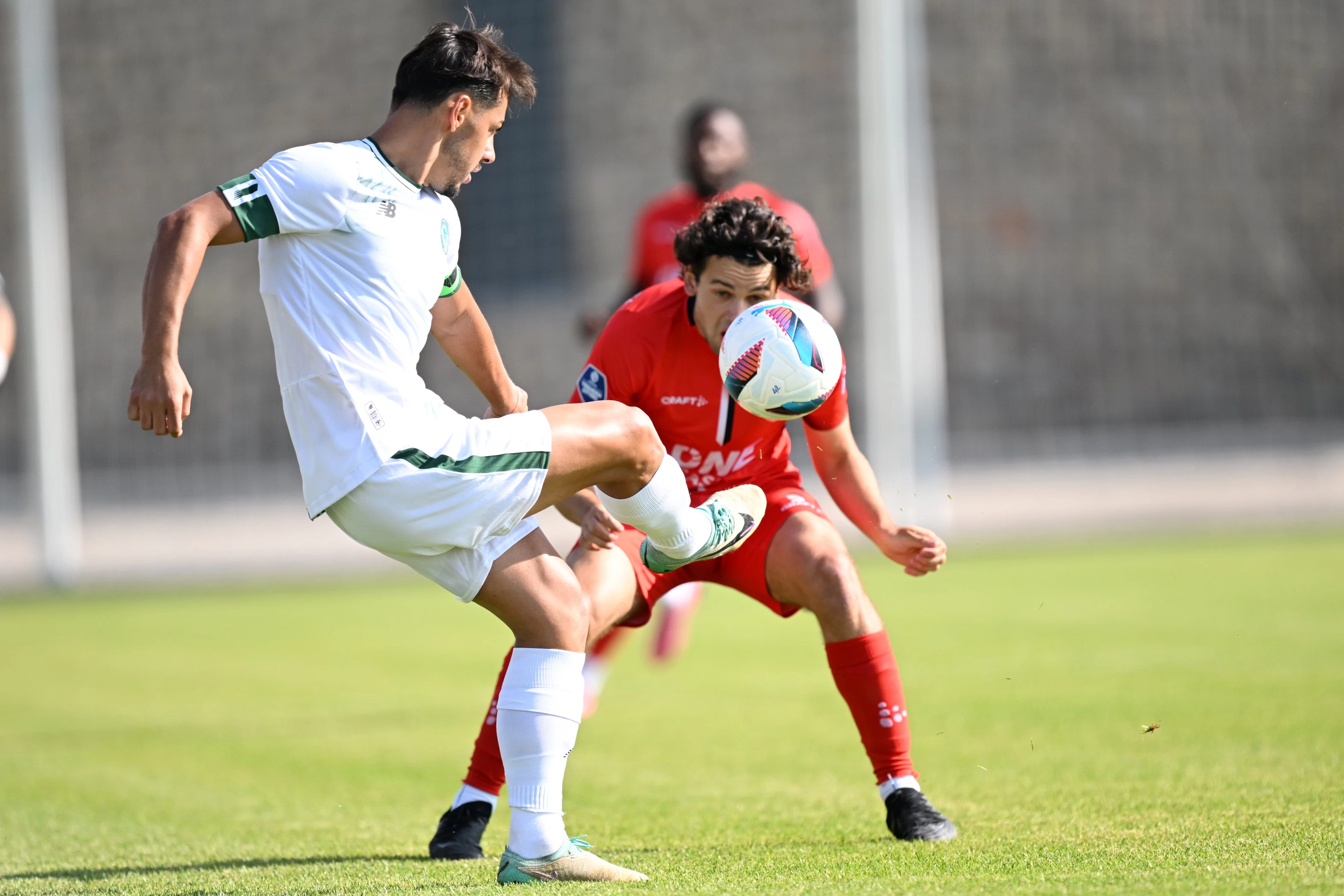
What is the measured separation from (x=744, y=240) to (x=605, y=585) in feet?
2.97

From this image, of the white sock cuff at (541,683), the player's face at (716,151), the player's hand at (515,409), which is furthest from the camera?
the player's face at (716,151)

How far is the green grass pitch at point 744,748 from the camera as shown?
3324 mm

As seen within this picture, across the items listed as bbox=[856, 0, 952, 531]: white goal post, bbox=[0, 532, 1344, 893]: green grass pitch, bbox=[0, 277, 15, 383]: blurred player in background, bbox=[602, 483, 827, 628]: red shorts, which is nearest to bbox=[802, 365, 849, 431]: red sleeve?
bbox=[602, 483, 827, 628]: red shorts

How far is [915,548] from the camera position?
3.78m

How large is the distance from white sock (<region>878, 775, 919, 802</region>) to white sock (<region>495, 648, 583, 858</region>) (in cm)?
89

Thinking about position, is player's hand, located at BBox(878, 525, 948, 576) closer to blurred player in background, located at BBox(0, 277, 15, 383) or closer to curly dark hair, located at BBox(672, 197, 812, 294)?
curly dark hair, located at BBox(672, 197, 812, 294)

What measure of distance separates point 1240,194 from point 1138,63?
1804 mm

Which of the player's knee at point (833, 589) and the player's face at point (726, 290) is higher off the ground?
the player's face at point (726, 290)

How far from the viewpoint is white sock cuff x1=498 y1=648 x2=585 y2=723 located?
10.4ft

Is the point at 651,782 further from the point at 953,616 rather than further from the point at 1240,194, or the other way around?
the point at 1240,194

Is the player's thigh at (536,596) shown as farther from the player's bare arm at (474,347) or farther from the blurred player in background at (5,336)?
the blurred player in background at (5,336)

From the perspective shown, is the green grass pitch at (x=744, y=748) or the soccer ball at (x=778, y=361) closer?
the green grass pitch at (x=744, y=748)

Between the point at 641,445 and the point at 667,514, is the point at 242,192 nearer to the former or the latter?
the point at 641,445

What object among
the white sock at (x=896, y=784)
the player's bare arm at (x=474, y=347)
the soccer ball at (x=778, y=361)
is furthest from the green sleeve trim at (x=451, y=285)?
the white sock at (x=896, y=784)
